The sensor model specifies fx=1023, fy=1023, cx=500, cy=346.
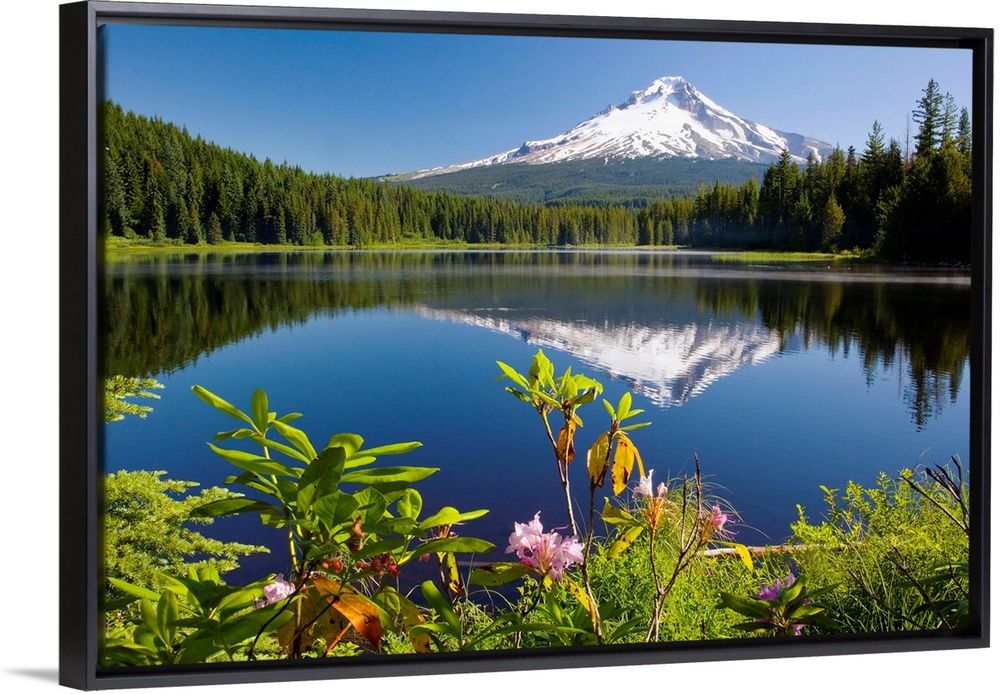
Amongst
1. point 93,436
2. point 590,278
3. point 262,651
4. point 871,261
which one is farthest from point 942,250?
point 93,436

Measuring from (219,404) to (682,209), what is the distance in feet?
6.68

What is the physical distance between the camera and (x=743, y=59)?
405 centimetres

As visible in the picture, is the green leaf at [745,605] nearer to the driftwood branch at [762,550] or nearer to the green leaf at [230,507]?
the driftwood branch at [762,550]

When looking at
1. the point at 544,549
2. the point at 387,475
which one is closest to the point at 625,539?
the point at 544,549

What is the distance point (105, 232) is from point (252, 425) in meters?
0.86

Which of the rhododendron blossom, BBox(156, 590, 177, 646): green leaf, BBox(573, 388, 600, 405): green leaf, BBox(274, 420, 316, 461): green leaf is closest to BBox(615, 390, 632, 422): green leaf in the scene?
BBox(573, 388, 600, 405): green leaf

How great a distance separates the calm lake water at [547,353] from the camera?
12.2 feet

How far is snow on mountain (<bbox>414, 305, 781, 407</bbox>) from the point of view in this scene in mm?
3967

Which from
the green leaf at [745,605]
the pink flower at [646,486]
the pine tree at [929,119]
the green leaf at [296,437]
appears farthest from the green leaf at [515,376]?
the pine tree at [929,119]

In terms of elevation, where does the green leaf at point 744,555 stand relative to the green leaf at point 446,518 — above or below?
below

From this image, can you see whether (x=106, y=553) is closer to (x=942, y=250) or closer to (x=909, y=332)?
(x=909, y=332)

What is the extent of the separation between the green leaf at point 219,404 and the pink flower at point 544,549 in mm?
1051

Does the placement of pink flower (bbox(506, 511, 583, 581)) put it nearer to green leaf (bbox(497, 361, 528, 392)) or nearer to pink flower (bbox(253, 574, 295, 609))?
green leaf (bbox(497, 361, 528, 392))

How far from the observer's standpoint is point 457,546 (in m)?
3.54
